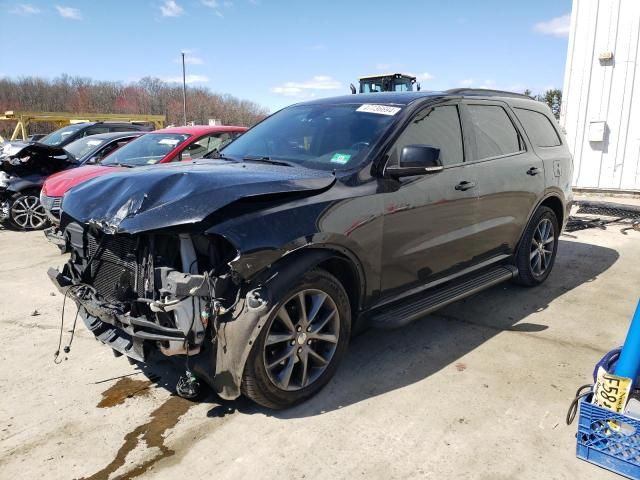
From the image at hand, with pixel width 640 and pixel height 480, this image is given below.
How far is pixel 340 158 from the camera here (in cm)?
344

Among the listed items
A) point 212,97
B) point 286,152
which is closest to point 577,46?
point 286,152

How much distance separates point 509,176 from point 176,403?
3325mm

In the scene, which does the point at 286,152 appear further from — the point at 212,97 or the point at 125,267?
the point at 212,97

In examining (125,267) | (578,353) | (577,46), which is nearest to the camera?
(125,267)

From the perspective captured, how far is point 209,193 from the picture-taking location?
263cm

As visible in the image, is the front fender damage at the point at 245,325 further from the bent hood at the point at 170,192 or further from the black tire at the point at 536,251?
the black tire at the point at 536,251

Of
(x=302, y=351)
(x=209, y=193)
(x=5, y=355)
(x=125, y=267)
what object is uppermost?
(x=209, y=193)

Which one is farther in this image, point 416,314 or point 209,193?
point 416,314

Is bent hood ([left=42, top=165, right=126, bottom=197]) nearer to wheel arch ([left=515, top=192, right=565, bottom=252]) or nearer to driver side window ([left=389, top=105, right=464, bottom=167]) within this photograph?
driver side window ([left=389, top=105, right=464, bottom=167])

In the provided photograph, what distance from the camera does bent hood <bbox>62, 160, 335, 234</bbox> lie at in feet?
8.45

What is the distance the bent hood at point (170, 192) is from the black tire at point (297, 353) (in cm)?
56

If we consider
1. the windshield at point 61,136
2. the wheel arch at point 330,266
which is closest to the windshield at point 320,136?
the wheel arch at point 330,266

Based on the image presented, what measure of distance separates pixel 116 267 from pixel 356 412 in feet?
5.43

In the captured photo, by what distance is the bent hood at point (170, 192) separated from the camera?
2.57 meters
